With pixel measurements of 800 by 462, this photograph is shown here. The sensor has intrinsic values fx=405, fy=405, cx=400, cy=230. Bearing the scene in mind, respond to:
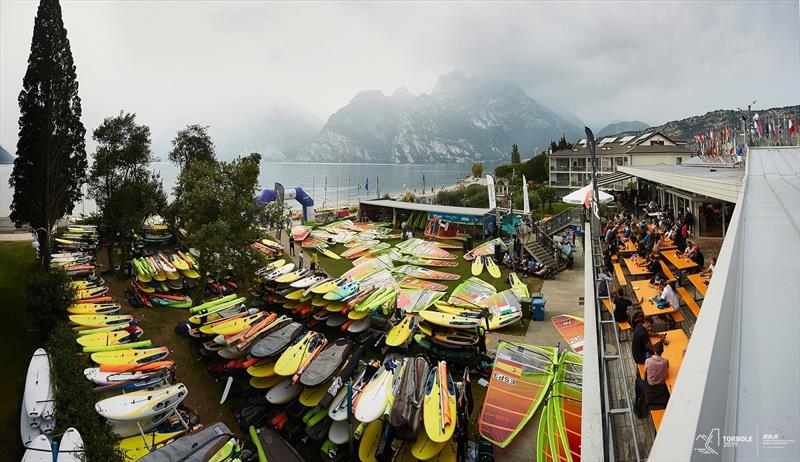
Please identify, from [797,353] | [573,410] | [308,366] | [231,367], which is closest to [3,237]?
[231,367]

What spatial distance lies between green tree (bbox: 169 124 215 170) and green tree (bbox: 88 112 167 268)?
28.4 ft

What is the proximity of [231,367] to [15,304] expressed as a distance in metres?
11.6

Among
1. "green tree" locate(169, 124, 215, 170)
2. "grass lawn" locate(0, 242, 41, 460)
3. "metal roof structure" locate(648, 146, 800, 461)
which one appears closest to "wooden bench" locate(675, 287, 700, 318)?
"metal roof structure" locate(648, 146, 800, 461)

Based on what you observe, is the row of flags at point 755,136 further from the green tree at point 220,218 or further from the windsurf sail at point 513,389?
the green tree at point 220,218

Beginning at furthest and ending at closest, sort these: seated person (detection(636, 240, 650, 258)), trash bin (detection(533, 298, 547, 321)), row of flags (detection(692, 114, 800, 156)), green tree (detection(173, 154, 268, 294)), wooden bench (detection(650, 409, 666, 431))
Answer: row of flags (detection(692, 114, 800, 156)), green tree (detection(173, 154, 268, 294)), trash bin (detection(533, 298, 547, 321)), seated person (detection(636, 240, 650, 258)), wooden bench (detection(650, 409, 666, 431))

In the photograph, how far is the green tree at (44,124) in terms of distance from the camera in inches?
739

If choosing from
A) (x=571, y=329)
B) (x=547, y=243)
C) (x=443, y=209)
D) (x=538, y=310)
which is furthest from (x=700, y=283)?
(x=443, y=209)

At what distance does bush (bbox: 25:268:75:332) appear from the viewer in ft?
52.5

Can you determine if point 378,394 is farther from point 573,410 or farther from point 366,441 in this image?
point 573,410

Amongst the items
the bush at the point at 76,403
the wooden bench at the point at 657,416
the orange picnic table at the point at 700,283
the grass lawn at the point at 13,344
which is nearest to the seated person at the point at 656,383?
the wooden bench at the point at 657,416

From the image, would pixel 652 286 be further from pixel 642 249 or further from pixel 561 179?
pixel 561 179

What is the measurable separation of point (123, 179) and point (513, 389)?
86.6ft

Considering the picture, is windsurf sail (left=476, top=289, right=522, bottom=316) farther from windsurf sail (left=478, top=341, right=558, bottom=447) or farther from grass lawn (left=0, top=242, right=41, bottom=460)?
grass lawn (left=0, top=242, right=41, bottom=460)

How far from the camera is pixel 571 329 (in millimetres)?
16922
